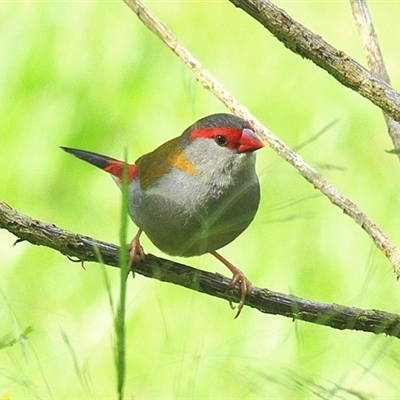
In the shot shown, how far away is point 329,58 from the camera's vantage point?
1.54 meters

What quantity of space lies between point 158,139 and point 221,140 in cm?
191

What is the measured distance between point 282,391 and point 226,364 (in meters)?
0.08

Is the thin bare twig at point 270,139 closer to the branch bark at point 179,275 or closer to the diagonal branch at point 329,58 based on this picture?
the branch bark at point 179,275

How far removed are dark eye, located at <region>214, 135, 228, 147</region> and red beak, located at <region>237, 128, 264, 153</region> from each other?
64mm

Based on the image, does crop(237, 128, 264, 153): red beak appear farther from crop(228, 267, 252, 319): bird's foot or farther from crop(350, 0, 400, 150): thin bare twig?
crop(350, 0, 400, 150): thin bare twig

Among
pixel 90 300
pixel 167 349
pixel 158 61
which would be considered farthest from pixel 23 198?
pixel 167 349

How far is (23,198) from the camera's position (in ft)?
14.9

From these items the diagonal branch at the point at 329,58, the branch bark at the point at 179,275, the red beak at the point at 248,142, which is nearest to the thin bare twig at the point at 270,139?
the branch bark at the point at 179,275

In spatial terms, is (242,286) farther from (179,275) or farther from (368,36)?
(368,36)

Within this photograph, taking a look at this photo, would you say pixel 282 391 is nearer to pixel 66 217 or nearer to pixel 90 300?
pixel 90 300

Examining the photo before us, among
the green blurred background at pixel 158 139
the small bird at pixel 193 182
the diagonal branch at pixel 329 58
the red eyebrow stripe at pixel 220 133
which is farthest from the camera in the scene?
the green blurred background at pixel 158 139

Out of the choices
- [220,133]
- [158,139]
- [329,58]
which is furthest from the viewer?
[158,139]

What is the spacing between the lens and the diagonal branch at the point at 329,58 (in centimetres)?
151

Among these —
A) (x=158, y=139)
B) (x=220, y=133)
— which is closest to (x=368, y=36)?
(x=220, y=133)
